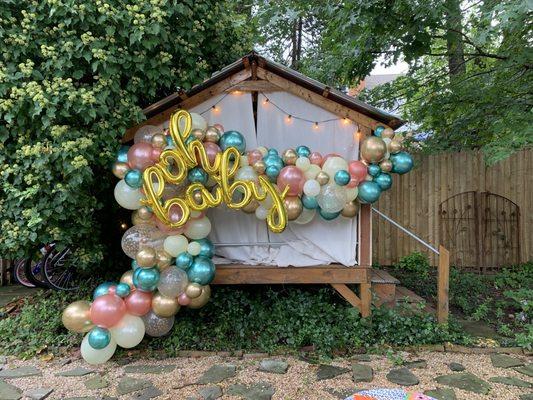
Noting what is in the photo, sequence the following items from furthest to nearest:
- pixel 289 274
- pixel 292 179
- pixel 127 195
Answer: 1. pixel 289 274
2. pixel 292 179
3. pixel 127 195

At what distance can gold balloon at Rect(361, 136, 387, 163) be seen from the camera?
13.7 feet

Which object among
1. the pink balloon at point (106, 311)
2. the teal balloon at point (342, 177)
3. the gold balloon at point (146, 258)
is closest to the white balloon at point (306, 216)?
the teal balloon at point (342, 177)

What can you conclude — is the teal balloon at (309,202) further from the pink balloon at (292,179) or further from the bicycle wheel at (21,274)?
the bicycle wheel at (21,274)

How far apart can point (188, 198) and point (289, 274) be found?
1418 mm

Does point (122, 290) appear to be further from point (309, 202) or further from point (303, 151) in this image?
point (303, 151)

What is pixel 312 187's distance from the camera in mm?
4070

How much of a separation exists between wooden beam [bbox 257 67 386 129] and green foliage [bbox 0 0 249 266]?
1087mm

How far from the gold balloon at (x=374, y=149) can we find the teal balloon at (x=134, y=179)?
233 cm

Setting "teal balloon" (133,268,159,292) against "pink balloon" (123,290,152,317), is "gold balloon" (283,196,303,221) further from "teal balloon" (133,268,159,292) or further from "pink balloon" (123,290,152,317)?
"pink balloon" (123,290,152,317)

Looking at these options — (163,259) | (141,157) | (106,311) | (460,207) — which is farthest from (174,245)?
(460,207)

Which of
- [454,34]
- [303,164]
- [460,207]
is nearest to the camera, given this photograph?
[303,164]

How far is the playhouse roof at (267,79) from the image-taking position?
4.23 metres

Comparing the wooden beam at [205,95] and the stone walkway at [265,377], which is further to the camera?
the wooden beam at [205,95]

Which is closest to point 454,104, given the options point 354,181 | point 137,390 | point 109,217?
point 354,181
